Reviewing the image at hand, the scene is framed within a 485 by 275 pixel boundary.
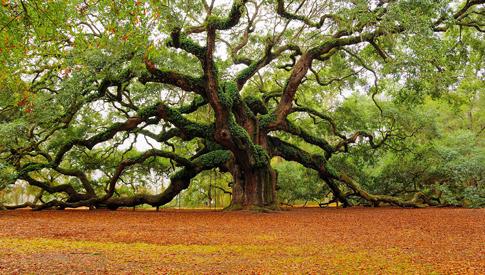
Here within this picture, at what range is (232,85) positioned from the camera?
42.6ft

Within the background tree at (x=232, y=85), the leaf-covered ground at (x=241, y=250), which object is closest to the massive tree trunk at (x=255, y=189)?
the background tree at (x=232, y=85)

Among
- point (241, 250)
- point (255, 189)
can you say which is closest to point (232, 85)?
point (255, 189)

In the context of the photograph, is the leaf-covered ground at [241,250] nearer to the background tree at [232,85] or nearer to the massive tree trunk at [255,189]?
the background tree at [232,85]

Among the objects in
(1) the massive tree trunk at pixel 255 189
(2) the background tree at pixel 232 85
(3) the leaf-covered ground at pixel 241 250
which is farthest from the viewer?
(1) the massive tree trunk at pixel 255 189

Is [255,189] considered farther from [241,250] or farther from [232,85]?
[241,250]

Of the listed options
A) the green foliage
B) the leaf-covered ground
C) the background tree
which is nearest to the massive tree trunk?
the background tree

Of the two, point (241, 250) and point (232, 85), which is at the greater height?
point (232, 85)

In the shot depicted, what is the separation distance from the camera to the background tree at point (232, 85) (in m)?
10.3

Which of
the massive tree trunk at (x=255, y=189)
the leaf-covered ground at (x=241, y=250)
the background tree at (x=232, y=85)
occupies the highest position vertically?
the background tree at (x=232, y=85)

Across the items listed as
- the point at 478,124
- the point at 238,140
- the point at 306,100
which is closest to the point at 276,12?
the point at 238,140

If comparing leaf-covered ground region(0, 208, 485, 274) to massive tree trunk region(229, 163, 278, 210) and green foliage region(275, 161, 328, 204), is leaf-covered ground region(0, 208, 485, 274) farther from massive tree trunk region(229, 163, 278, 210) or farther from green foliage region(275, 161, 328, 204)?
green foliage region(275, 161, 328, 204)

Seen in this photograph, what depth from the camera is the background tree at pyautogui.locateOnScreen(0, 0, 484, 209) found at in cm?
1029

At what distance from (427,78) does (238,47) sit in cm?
701

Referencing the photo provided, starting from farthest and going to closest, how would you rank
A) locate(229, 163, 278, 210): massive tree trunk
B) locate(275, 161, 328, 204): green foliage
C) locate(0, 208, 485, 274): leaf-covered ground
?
locate(275, 161, 328, 204): green foliage → locate(229, 163, 278, 210): massive tree trunk → locate(0, 208, 485, 274): leaf-covered ground
